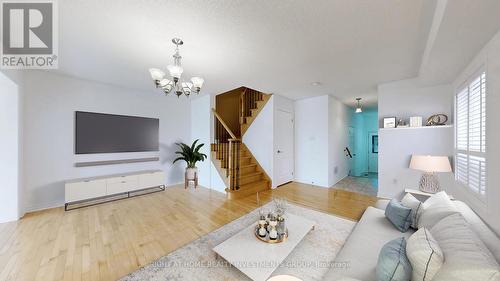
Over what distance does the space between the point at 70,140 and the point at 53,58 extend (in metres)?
1.60

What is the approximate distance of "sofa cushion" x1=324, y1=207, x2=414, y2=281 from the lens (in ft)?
4.12

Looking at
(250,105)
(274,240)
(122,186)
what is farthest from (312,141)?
(122,186)

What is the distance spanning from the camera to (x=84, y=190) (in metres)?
3.23

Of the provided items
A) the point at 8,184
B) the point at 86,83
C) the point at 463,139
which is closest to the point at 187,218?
the point at 8,184

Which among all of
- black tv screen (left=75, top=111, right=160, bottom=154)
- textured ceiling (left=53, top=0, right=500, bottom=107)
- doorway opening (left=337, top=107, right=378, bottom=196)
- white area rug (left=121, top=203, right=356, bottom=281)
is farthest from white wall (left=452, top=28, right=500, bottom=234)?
black tv screen (left=75, top=111, right=160, bottom=154)

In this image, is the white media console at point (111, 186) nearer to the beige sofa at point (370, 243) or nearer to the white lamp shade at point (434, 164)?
the beige sofa at point (370, 243)

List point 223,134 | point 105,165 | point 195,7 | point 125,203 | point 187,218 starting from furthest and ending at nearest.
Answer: point 223,134, point 105,165, point 125,203, point 187,218, point 195,7

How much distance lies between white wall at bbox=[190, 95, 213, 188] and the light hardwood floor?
913 millimetres

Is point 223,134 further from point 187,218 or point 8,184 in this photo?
point 8,184

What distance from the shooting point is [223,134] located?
17.3 ft

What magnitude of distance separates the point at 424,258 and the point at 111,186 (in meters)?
4.58

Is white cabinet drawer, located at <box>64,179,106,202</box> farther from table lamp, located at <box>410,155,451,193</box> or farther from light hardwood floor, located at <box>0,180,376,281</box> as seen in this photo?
table lamp, located at <box>410,155,451,193</box>

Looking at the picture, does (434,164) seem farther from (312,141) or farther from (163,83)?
(163,83)

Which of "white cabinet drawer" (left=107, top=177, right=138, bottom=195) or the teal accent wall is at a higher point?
the teal accent wall
